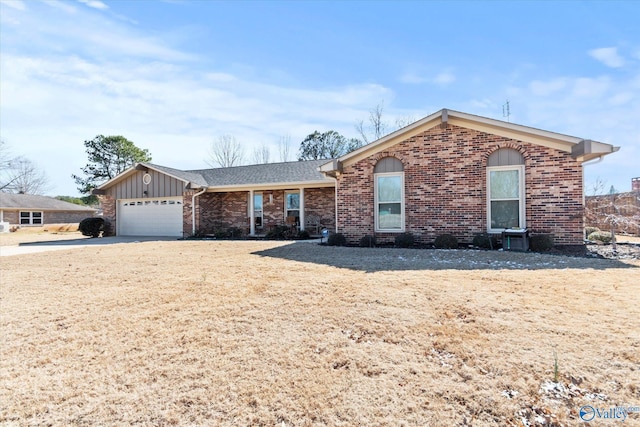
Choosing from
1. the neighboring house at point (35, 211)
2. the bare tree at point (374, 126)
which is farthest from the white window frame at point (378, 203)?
the neighboring house at point (35, 211)

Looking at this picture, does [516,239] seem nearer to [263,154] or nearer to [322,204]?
[322,204]

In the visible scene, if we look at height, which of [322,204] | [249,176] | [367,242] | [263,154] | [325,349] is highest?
[263,154]

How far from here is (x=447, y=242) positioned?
9.84 m

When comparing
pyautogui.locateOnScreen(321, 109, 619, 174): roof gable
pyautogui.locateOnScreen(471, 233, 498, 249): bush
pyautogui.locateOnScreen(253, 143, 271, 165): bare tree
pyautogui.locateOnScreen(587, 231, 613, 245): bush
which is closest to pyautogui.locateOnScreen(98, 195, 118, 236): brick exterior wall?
pyautogui.locateOnScreen(321, 109, 619, 174): roof gable

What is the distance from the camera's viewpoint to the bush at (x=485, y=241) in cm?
962

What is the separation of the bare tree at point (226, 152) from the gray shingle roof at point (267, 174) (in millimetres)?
14441

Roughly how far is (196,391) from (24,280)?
6.49 metres

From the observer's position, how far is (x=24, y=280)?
6.86 metres

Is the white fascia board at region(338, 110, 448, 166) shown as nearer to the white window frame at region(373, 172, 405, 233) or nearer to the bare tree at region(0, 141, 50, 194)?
the white window frame at region(373, 172, 405, 233)

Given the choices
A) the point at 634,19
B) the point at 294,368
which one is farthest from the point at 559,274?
the point at 634,19

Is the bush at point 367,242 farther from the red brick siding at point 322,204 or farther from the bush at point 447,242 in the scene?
the red brick siding at point 322,204

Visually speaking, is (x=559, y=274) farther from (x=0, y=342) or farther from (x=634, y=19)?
(x=634, y=19)

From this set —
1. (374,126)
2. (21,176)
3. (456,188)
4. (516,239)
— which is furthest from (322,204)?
(21,176)

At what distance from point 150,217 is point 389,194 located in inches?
531
